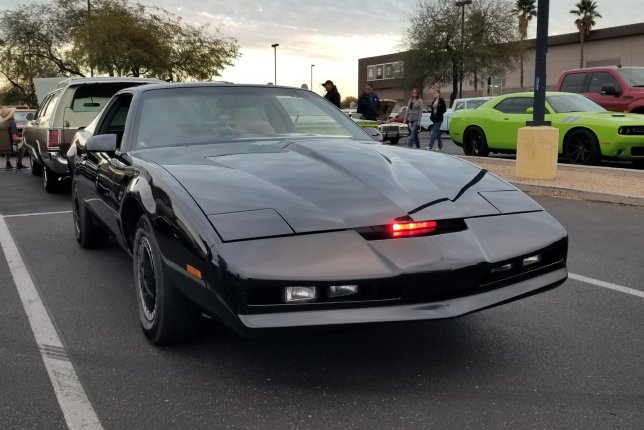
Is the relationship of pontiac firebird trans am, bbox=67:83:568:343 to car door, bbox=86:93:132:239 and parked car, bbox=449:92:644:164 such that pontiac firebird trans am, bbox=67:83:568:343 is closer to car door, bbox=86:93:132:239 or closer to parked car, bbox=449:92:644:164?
car door, bbox=86:93:132:239

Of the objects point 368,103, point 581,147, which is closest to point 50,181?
point 368,103

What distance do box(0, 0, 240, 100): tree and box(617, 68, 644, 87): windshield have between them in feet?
86.4

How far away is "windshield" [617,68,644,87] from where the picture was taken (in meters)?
13.4

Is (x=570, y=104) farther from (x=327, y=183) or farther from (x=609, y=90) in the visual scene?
(x=327, y=183)

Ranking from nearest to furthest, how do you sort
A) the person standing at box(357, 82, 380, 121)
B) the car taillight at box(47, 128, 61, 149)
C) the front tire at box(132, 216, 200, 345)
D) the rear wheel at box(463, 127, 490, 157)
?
the front tire at box(132, 216, 200, 345), the car taillight at box(47, 128, 61, 149), the rear wheel at box(463, 127, 490, 157), the person standing at box(357, 82, 380, 121)

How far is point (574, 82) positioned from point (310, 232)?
13817 millimetres

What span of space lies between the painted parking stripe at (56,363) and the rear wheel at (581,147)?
385 inches

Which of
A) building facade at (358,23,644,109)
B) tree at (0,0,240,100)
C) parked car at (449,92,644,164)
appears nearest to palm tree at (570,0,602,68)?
building facade at (358,23,644,109)

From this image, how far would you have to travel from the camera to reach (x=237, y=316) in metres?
2.46

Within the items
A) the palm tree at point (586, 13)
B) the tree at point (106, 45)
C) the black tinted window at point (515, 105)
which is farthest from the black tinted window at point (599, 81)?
the palm tree at point (586, 13)

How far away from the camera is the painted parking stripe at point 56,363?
8.40ft

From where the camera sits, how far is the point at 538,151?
9.70 m

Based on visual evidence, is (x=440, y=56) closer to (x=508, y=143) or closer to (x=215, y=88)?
(x=508, y=143)

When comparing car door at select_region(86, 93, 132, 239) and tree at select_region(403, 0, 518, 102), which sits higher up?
tree at select_region(403, 0, 518, 102)
